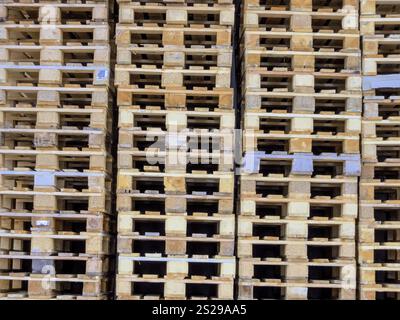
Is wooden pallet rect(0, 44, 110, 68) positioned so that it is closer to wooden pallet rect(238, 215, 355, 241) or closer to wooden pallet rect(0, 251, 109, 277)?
wooden pallet rect(0, 251, 109, 277)

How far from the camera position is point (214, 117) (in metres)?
5.88

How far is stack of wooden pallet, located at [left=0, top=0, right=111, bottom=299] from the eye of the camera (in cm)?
→ 555

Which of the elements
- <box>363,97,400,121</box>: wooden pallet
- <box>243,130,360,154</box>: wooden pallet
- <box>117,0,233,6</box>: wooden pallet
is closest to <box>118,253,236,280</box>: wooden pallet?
<box>243,130,360,154</box>: wooden pallet

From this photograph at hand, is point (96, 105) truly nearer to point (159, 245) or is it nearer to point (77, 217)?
point (77, 217)

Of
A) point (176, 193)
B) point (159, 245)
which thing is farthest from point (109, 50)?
point (159, 245)

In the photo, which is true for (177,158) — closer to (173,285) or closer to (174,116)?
(174,116)

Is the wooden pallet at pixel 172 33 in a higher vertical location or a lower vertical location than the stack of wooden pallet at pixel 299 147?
higher

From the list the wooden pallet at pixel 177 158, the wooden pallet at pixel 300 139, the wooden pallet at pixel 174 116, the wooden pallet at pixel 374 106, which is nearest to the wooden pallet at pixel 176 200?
the wooden pallet at pixel 177 158

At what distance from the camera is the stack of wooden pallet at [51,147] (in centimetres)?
555

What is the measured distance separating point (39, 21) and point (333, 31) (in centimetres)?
386

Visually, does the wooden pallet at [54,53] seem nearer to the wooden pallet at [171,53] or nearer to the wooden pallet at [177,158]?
the wooden pallet at [171,53]

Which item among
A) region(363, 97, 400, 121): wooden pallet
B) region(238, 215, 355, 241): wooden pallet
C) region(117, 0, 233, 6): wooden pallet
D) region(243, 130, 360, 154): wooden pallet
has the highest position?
region(117, 0, 233, 6): wooden pallet

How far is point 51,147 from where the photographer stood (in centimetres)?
560

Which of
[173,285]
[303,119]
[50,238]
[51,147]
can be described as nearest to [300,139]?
[303,119]
